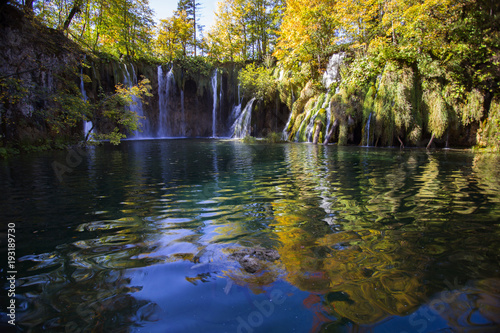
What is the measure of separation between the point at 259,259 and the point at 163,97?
30.6 meters

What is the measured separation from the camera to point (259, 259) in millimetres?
2273

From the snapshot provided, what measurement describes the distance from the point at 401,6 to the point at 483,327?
17.4 m

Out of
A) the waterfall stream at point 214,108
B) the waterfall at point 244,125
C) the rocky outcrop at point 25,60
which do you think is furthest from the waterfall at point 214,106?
the rocky outcrop at point 25,60

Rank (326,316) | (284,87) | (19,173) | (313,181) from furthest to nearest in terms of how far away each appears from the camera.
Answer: (284,87)
(19,173)
(313,181)
(326,316)

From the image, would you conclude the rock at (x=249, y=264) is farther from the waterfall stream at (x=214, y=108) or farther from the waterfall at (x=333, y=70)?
the waterfall stream at (x=214, y=108)

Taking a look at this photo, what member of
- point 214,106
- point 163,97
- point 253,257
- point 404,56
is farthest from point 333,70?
point 253,257

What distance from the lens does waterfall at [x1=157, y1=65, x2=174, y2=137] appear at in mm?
29344

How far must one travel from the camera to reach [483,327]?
1.46 metres

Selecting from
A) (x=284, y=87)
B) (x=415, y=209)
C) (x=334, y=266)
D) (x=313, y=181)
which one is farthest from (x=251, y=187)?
(x=284, y=87)

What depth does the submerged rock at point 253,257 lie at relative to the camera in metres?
2.15

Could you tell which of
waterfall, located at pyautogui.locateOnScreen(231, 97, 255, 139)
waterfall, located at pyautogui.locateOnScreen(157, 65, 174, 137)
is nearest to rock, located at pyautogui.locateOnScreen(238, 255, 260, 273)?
waterfall, located at pyautogui.locateOnScreen(231, 97, 255, 139)

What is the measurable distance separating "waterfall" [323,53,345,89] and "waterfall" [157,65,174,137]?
59.4ft

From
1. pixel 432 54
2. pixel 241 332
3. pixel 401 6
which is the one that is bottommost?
pixel 241 332

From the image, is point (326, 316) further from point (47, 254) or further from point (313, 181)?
point (313, 181)
